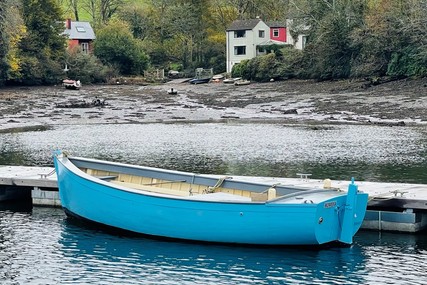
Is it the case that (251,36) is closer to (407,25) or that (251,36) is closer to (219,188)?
(407,25)

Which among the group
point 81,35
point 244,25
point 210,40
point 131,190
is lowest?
point 131,190

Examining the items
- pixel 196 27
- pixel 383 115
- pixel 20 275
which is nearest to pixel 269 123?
pixel 383 115

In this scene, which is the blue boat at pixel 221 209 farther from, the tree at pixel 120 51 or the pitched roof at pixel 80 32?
the pitched roof at pixel 80 32

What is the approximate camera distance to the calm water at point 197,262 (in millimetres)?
22219

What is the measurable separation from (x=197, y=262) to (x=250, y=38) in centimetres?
9416

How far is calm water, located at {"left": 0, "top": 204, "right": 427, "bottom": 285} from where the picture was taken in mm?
22219

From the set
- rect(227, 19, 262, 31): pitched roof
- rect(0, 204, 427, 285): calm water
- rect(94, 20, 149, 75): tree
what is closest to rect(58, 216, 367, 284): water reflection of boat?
rect(0, 204, 427, 285): calm water

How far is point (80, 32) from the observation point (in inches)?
4847

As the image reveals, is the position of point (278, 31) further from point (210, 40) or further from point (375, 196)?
point (375, 196)

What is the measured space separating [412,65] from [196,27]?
54.1 meters

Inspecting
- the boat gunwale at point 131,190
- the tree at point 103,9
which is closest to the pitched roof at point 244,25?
the tree at point 103,9

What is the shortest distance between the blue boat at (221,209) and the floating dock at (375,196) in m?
1.54

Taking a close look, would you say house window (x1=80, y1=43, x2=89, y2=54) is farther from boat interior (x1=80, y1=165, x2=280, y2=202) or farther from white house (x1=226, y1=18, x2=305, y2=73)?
boat interior (x1=80, y1=165, x2=280, y2=202)

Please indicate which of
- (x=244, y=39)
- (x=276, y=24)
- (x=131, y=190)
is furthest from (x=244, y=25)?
(x=131, y=190)
